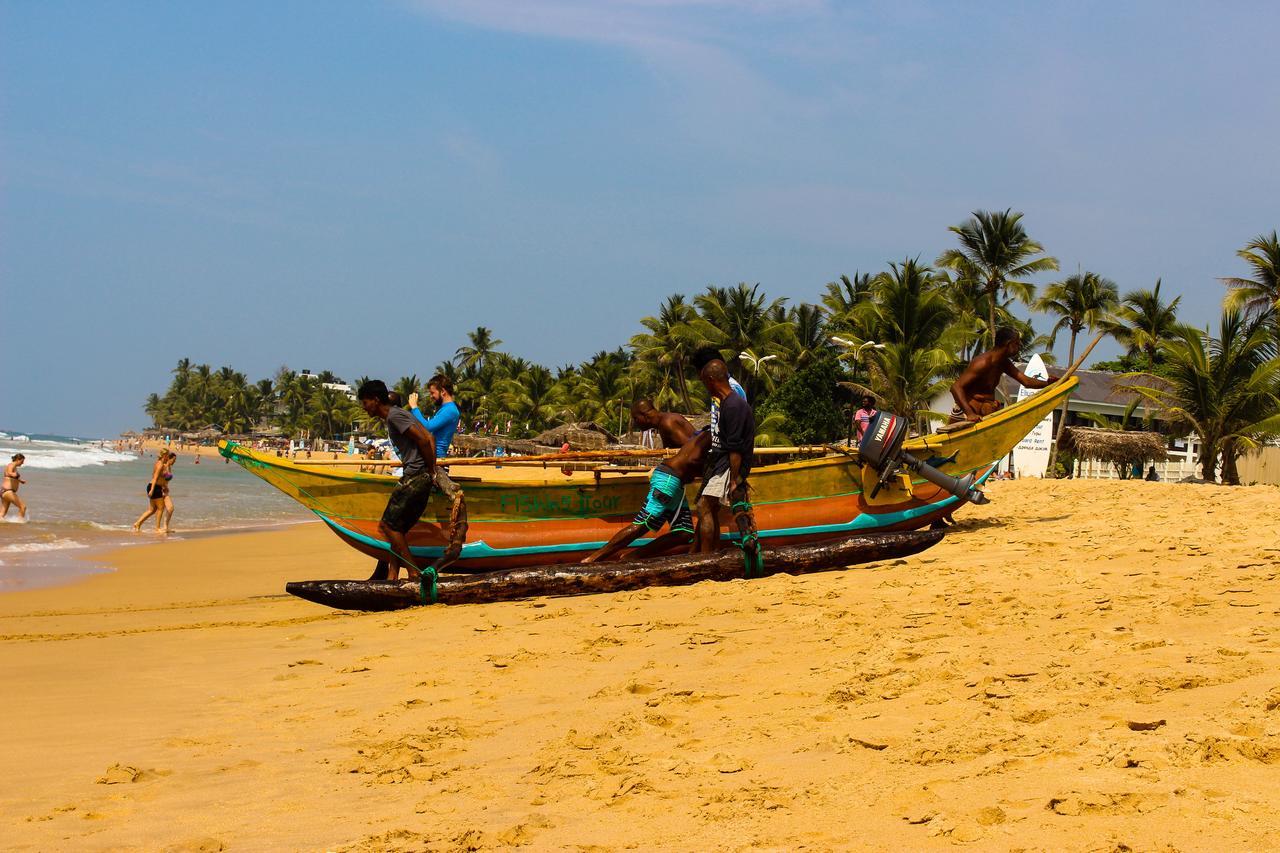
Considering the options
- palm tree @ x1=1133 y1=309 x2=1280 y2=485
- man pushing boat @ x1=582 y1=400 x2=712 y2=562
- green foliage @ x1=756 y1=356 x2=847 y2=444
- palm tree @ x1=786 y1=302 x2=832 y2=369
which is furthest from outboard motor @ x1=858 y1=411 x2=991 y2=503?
palm tree @ x1=786 y1=302 x2=832 y2=369

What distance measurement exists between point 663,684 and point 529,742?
0.83 meters

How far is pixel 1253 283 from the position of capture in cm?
3291

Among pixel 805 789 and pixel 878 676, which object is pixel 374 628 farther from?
pixel 805 789

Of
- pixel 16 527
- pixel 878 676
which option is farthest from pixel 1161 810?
pixel 16 527

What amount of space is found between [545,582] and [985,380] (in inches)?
214

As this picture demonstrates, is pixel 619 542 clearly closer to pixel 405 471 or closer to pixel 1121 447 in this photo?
pixel 405 471

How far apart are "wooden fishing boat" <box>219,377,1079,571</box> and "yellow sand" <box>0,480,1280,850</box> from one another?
5.38ft

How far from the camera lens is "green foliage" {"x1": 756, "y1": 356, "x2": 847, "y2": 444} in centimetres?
3497

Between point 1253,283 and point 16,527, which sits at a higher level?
point 1253,283

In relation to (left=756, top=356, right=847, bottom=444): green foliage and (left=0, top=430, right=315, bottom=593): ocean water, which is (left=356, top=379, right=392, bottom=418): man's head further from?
(left=756, top=356, right=847, bottom=444): green foliage

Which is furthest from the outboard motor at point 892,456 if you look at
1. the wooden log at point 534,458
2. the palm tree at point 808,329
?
the palm tree at point 808,329

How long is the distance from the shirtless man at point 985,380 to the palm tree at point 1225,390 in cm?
1430

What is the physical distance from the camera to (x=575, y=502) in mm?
9031

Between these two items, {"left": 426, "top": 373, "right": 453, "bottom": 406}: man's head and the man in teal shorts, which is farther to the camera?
{"left": 426, "top": 373, "right": 453, "bottom": 406}: man's head
